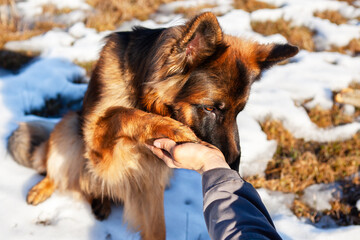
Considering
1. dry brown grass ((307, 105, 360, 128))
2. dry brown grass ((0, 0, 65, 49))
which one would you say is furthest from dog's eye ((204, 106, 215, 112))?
dry brown grass ((0, 0, 65, 49))

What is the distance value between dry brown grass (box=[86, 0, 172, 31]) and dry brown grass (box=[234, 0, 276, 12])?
2.44 m

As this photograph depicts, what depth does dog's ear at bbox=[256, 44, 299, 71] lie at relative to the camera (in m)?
2.50

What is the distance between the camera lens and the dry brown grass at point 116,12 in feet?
22.7

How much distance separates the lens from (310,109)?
4891mm

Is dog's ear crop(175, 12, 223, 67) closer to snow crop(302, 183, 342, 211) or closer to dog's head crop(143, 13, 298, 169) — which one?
dog's head crop(143, 13, 298, 169)

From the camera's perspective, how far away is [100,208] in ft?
9.64

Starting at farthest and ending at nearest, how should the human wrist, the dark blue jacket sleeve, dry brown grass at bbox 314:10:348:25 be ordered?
1. dry brown grass at bbox 314:10:348:25
2. the human wrist
3. the dark blue jacket sleeve

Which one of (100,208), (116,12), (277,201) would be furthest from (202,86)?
(116,12)

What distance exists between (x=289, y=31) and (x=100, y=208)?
6.55m

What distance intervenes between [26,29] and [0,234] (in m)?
5.26

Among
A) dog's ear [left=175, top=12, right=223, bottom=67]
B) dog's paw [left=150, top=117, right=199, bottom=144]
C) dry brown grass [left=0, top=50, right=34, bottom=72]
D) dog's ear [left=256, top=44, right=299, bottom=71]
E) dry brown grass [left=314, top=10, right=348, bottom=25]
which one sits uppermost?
dog's ear [left=175, top=12, right=223, bottom=67]

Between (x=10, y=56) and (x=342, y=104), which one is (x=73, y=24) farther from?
(x=342, y=104)

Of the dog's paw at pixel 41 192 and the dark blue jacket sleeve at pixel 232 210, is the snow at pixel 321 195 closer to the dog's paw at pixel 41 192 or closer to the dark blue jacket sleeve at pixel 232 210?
the dark blue jacket sleeve at pixel 232 210

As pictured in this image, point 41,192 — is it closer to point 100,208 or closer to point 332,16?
point 100,208
